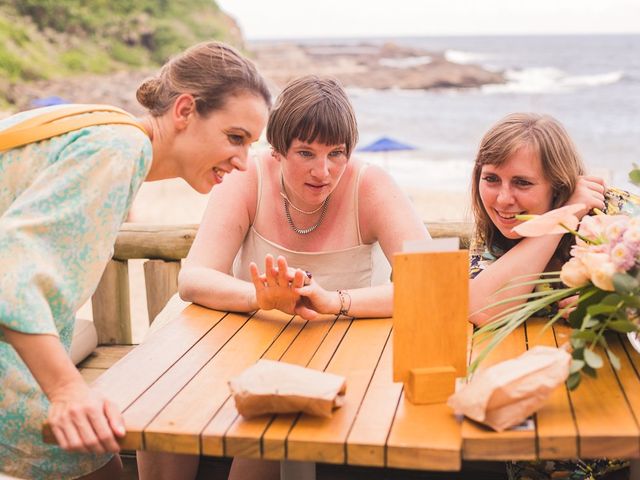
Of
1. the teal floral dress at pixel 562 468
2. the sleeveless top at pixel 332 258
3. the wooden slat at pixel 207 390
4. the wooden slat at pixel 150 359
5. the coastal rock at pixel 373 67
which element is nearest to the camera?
the wooden slat at pixel 207 390

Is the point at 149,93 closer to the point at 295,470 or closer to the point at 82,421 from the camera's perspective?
the point at 82,421

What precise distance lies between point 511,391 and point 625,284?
1.07 feet

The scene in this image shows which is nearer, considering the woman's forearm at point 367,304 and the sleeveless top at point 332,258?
the woman's forearm at point 367,304

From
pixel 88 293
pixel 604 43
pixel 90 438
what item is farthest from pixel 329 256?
pixel 604 43

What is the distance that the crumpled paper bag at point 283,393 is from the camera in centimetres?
152

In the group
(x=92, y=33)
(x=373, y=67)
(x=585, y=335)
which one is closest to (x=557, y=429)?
(x=585, y=335)

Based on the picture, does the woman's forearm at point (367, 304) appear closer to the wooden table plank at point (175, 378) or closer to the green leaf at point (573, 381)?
the wooden table plank at point (175, 378)

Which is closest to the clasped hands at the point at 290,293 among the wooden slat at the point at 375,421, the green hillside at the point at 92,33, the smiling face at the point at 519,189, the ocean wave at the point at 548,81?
the wooden slat at the point at 375,421

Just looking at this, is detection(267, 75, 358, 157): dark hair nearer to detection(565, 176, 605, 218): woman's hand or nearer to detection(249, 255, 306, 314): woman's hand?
detection(249, 255, 306, 314): woman's hand

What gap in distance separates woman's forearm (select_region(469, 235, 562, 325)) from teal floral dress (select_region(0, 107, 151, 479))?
1.03 metres

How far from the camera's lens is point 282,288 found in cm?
212

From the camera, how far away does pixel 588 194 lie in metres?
2.32

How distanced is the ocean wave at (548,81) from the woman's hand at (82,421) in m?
37.3

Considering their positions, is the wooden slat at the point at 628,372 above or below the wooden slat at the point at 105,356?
above
